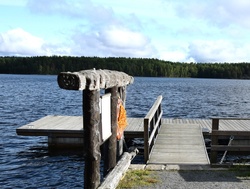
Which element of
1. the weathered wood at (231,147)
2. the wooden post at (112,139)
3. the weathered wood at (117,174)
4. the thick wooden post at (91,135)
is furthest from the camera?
the weathered wood at (231,147)

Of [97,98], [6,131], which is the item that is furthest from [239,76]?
[97,98]

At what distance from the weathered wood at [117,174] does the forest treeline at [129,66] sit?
127143mm

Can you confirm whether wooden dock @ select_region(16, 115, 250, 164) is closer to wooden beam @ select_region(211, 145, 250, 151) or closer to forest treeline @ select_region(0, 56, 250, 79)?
wooden beam @ select_region(211, 145, 250, 151)

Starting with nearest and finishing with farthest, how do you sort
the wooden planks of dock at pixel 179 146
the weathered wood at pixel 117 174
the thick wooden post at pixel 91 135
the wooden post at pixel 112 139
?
the thick wooden post at pixel 91 135, the weathered wood at pixel 117 174, the wooden post at pixel 112 139, the wooden planks of dock at pixel 179 146

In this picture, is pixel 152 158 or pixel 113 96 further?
pixel 152 158

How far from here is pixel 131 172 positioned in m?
8.39

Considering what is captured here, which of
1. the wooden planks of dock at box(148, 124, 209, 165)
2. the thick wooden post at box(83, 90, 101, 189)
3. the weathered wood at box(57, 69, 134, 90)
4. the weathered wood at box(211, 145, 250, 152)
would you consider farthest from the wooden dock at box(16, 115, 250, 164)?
the weathered wood at box(57, 69, 134, 90)

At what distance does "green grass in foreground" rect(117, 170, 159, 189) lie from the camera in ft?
24.6

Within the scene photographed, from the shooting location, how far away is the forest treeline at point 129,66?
14050 cm

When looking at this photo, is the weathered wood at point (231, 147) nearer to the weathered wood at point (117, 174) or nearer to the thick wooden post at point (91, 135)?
the weathered wood at point (117, 174)

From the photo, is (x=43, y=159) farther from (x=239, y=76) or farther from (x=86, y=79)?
(x=239, y=76)

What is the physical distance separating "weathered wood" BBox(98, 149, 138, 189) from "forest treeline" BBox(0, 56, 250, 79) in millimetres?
127143

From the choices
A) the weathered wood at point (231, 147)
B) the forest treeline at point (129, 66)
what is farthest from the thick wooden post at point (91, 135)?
the forest treeline at point (129, 66)

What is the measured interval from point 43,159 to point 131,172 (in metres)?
6.24
